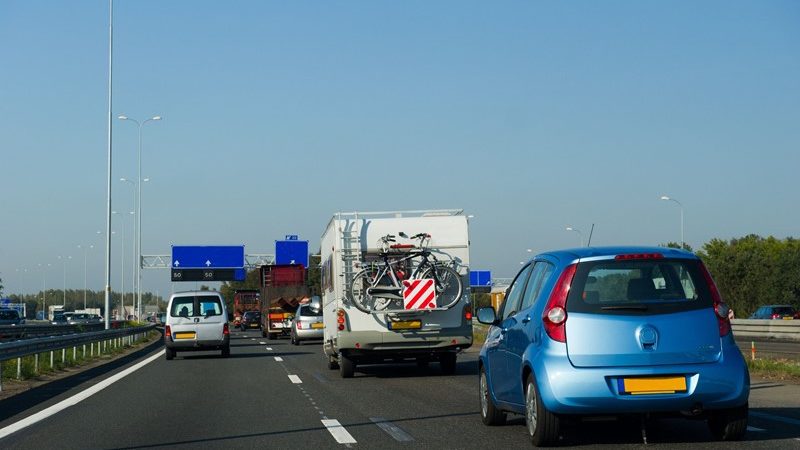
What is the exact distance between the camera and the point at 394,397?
50.9ft

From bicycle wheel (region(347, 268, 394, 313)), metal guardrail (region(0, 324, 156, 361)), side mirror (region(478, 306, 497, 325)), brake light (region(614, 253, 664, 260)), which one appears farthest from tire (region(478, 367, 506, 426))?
metal guardrail (region(0, 324, 156, 361))

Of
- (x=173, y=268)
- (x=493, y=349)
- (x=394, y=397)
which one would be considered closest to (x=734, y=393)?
(x=493, y=349)

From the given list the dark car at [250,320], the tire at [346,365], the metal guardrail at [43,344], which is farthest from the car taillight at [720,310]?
the dark car at [250,320]

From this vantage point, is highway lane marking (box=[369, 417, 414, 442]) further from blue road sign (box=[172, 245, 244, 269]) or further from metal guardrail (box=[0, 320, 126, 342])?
blue road sign (box=[172, 245, 244, 269])

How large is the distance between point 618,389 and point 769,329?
3579 cm

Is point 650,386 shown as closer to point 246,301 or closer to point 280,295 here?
point 280,295

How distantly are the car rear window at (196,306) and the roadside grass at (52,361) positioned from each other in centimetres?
265

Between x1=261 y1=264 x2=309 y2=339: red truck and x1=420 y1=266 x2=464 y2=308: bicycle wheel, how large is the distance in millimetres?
29418

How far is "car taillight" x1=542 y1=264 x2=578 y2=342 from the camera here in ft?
29.7

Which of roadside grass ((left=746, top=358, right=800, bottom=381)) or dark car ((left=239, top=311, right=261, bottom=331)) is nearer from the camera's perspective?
roadside grass ((left=746, top=358, right=800, bottom=381))

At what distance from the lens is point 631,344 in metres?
8.95

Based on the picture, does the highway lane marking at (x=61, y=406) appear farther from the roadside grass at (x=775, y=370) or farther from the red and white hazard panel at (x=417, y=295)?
the roadside grass at (x=775, y=370)

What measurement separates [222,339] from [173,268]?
46.3m

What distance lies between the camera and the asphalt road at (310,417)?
1027 cm
